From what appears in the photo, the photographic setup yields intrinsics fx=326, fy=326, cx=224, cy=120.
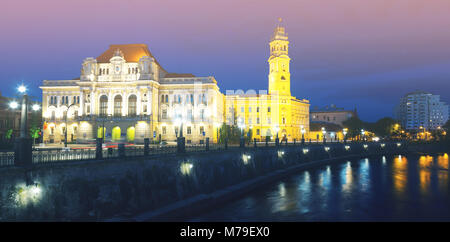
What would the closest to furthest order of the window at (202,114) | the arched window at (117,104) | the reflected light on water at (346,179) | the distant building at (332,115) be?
the reflected light on water at (346,179)
the arched window at (117,104)
the window at (202,114)
the distant building at (332,115)

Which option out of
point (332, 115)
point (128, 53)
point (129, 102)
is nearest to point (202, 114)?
point (129, 102)

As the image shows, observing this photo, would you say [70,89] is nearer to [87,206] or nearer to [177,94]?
[177,94]

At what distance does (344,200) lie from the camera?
32.9 metres

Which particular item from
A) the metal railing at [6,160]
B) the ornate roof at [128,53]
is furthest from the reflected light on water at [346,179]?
the ornate roof at [128,53]

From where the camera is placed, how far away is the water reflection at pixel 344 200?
1050 inches

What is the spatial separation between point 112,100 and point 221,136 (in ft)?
81.6

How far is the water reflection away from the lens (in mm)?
26672

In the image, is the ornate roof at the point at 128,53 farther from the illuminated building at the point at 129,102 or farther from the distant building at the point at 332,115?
the distant building at the point at 332,115

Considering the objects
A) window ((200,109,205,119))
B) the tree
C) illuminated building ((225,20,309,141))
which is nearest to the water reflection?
the tree

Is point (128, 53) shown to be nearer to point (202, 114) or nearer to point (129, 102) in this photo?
point (129, 102)

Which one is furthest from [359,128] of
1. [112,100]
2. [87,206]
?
[87,206]

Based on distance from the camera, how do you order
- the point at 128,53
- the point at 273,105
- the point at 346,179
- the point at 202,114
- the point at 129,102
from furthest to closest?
the point at 273,105, the point at 128,53, the point at 202,114, the point at 129,102, the point at 346,179
